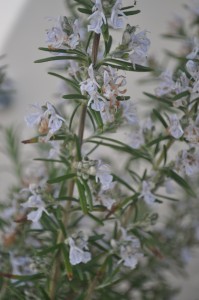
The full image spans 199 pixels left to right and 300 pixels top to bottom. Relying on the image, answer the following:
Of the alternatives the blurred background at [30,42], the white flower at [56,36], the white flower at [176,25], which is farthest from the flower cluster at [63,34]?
the blurred background at [30,42]

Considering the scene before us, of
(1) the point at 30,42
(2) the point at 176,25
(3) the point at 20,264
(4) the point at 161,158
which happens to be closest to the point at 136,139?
(4) the point at 161,158

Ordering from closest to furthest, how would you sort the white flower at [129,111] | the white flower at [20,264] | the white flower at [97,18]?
the white flower at [97,18] → the white flower at [129,111] → the white flower at [20,264]

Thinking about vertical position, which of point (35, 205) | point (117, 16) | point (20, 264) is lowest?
point (20, 264)

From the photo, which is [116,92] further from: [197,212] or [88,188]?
[197,212]

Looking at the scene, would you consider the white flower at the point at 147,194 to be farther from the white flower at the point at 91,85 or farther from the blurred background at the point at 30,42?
the blurred background at the point at 30,42

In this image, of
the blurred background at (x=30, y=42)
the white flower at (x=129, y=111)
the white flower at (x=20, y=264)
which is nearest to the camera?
the white flower at (x=129, y=111)

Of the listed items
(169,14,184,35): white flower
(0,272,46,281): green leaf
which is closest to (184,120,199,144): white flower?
(0,272,46,281): green leaf

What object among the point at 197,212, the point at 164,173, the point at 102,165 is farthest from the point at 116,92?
the point at 197,212

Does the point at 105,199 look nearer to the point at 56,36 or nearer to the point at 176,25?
the point at 56,36
